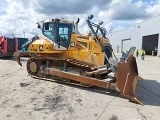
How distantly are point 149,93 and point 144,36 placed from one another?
3738cm

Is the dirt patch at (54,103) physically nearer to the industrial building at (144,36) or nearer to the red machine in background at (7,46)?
the red machine in background at (7,46)

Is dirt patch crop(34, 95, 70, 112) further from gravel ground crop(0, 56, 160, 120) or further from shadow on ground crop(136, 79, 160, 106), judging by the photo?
shadow on ground crop(136, 79, 160, 106)

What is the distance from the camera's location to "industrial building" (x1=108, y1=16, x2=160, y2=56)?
128ft

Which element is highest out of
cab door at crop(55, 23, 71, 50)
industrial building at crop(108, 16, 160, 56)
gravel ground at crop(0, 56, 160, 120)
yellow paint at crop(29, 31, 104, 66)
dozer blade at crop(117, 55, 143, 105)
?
industrial building at crop(108, 16, 160, 56)

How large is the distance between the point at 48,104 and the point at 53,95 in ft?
3.47

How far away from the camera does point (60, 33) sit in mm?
10516

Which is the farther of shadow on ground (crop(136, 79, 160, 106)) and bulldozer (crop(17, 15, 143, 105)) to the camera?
bulldozer (crop(17, 15, 143, 105))

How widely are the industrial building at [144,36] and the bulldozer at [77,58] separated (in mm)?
28974

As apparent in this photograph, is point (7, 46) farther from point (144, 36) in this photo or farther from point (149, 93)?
point (144, 36)

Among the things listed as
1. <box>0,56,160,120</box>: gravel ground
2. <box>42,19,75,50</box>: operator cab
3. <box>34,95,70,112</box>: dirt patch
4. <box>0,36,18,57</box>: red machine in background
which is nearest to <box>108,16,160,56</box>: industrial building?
<box>0,36,18,57</box>: red machine in background

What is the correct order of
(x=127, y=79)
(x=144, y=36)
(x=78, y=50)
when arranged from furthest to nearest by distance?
(x=144, y=36), (x=78, y=50), (x=127, y=79)

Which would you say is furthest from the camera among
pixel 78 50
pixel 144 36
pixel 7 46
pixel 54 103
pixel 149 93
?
pixel 144 36

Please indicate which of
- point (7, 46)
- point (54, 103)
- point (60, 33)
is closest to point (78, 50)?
point (60, 33)

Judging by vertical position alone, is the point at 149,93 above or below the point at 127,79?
below
